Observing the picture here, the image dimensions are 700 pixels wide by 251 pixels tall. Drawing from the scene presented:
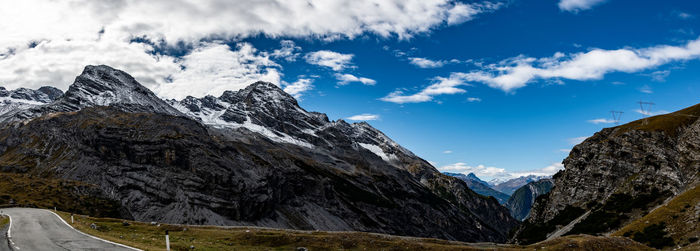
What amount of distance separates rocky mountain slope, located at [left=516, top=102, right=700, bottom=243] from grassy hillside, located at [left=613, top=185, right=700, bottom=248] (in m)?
32.1

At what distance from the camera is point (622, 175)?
14350 centimetres

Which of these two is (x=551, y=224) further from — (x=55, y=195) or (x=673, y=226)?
(x=55, y=195)

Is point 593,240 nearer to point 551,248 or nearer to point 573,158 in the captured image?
point 551,248

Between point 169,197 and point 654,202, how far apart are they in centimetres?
19344

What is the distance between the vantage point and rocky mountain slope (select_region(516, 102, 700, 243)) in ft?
386

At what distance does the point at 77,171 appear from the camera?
629ft

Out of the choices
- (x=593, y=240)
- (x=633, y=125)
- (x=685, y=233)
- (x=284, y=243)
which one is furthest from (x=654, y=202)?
(x=284, y=243)

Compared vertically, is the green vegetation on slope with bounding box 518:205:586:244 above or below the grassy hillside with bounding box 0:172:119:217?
below

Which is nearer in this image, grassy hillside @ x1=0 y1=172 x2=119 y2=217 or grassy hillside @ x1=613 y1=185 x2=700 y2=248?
grassy hillside @ x1=613 y1=185 x2=700 y2=248

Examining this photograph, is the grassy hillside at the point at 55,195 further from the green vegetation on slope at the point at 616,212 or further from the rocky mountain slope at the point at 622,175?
the green vegetation on slope at the point at 616,212

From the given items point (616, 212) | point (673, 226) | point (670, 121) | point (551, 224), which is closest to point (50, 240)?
point (673, 226)

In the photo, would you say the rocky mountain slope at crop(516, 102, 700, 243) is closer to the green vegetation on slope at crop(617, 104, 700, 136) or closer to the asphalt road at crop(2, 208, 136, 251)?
the green vegetation on slope at crop(617, 104, 700, 136)

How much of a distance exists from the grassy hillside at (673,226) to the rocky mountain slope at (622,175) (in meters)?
32.1

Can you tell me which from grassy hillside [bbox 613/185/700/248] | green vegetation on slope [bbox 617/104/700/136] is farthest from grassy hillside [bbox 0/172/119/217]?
green vegetation on slope [bbox 617/104/700/136]
